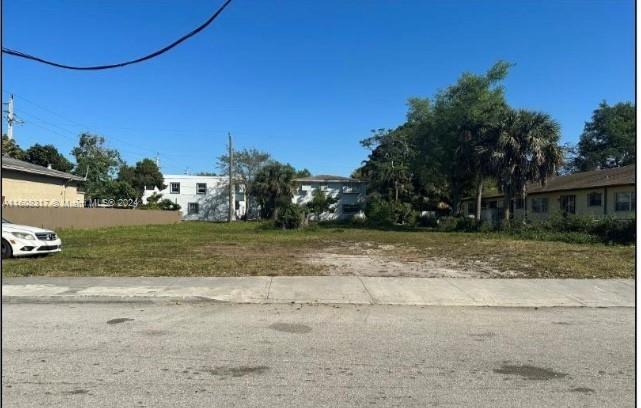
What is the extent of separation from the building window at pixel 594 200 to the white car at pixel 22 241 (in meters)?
32.0

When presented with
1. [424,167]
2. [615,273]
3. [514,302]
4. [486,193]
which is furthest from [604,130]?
[514,302]

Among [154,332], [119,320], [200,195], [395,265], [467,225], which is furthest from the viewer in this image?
[200,195]

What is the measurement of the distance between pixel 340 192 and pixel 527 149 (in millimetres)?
36438

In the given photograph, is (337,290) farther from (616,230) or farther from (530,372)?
(616,230)

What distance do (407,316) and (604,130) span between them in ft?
248

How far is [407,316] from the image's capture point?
7.72 metres

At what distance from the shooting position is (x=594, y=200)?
33.8 m

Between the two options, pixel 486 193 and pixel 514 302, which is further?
pixel 486 193

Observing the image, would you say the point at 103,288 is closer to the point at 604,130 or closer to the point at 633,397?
the point at 633,397

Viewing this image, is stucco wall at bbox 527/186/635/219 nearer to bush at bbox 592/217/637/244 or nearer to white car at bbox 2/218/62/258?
bush at bbox 592/217/637/244

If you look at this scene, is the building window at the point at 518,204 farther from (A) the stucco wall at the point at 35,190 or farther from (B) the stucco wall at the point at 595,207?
(A) the stucco wall at the point at 35,190

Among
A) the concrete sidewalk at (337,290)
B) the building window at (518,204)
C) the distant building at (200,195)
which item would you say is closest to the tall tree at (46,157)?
the distant building at (200,195)

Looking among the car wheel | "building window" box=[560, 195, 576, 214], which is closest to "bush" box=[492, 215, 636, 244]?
"building window" box=[560, 195, 576, 214]

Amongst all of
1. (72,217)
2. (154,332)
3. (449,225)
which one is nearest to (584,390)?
(154,332)
